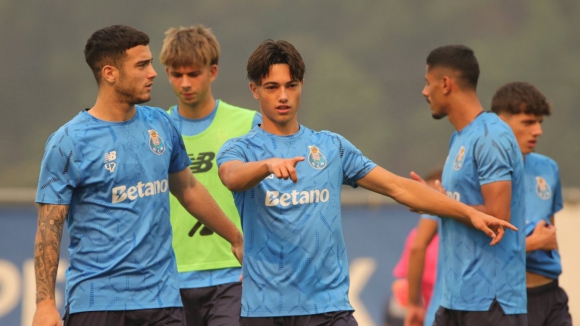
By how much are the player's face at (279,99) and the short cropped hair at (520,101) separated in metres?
2.46

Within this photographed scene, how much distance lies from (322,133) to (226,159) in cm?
56

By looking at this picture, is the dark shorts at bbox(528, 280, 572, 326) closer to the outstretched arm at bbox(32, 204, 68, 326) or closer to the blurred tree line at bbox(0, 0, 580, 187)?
the outstretched arm at bbox(32, 204, 68, 326)

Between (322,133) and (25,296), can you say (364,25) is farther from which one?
(322,133)

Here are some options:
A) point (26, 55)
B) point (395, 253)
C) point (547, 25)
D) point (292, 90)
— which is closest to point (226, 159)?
point (292, 90)

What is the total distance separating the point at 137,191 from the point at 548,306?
339 centimetres

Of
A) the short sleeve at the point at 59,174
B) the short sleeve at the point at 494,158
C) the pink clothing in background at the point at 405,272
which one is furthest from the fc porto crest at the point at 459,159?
the pink clothing in background at the point at 405,272

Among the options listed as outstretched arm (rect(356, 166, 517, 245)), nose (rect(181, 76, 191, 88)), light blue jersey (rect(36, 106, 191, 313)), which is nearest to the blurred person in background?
nose (rect(181, 76, 191, 88))

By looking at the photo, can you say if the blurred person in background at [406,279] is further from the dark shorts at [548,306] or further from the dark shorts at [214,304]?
the dark shorts at [214,304]

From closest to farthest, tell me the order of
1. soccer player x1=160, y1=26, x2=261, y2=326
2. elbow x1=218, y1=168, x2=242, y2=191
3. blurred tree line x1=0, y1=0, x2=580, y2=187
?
1. elbow x1=218, y1=168, x2=242, y2=191
2. soccer player x1=160, y1=26, x2=261, y2=326
3. blurred tree line x1=0, y1=0, x2=580, y2=187

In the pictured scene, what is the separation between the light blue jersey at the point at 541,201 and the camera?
7.15 m

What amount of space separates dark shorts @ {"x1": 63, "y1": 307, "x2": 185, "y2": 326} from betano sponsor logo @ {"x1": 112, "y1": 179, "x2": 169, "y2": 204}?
58 cm

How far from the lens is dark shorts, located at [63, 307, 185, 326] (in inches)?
203

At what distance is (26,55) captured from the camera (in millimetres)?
12477

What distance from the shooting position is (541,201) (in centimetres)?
737
